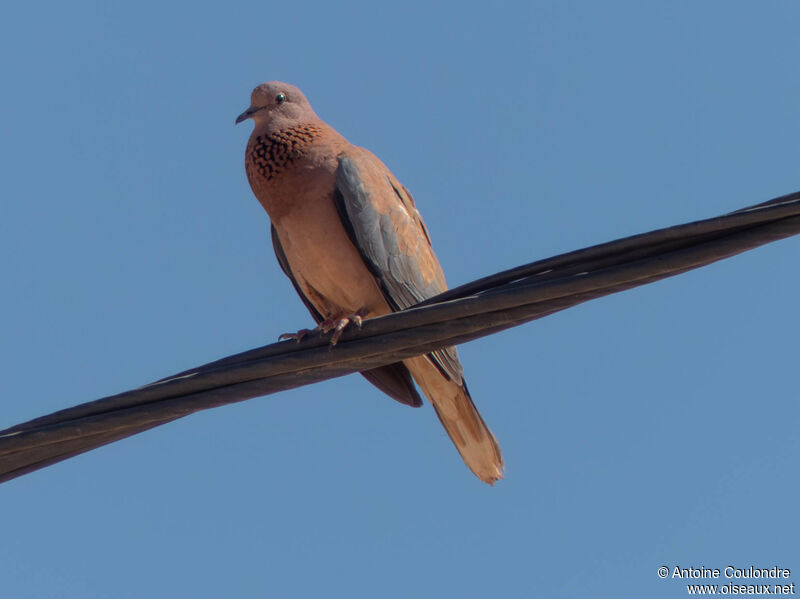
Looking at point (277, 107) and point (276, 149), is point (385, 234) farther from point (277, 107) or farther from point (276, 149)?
point (277, 107)

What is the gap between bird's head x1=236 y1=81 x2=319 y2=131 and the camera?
564cm

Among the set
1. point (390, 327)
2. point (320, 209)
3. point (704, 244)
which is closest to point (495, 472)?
point (320, 209)

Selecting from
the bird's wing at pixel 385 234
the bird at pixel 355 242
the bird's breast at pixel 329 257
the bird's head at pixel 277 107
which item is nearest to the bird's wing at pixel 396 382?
the bird at pixel 355 242

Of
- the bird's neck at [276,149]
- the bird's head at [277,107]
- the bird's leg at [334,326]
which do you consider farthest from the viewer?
the bird's head at [277,107]

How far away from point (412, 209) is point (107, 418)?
2752 millimetres

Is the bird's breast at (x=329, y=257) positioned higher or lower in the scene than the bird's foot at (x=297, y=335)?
higher

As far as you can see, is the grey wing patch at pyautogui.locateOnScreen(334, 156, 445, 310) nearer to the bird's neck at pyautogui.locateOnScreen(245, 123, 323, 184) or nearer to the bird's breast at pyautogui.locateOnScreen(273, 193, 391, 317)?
the bird's breast at pyautogui.locateOnScreen(273, 193, 391, 317)

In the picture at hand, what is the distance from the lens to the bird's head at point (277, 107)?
5.64m

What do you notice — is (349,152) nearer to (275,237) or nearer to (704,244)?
(275,237)

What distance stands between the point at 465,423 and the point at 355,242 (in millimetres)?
1093

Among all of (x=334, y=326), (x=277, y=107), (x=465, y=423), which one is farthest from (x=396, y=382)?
(x=277, y=107)

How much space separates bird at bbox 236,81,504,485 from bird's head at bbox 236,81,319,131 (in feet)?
0.04

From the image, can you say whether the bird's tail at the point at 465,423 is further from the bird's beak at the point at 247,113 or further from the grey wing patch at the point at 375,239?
the bird's beak at the point at 247,113

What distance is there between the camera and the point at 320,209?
16.9ft
